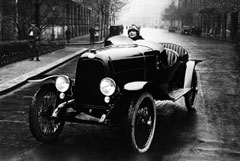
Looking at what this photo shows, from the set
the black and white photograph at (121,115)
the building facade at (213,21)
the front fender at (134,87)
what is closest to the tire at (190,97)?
the black and white photograph at (121,115)

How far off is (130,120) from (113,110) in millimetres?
379

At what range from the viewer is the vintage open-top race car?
5301 mm

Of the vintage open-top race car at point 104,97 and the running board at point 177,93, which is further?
the running board at point 177,93

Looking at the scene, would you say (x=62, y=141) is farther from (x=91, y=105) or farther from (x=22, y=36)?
(x=22, y=36)

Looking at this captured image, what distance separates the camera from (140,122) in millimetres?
5461

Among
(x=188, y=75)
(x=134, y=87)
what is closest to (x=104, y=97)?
(x=134, y=87)

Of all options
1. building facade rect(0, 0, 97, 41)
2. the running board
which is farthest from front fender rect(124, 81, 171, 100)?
building facade rect(0, 0, 97, 41)

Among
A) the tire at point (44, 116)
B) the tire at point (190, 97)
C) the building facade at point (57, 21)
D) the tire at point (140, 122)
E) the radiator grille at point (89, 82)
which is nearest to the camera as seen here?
Answer: the tire at point (140, 122)

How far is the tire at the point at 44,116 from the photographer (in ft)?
17.7

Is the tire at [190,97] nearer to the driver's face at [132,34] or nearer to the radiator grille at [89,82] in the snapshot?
the driver's face at [132,34]

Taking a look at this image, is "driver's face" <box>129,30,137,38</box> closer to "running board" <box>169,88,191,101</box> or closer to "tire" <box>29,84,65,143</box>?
"running board" <box>169,88,191,101</box>

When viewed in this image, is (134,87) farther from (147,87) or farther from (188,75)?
(188,75)

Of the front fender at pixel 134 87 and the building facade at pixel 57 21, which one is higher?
the building facade at pixel 57 21

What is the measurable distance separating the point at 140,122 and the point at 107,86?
76 cm
